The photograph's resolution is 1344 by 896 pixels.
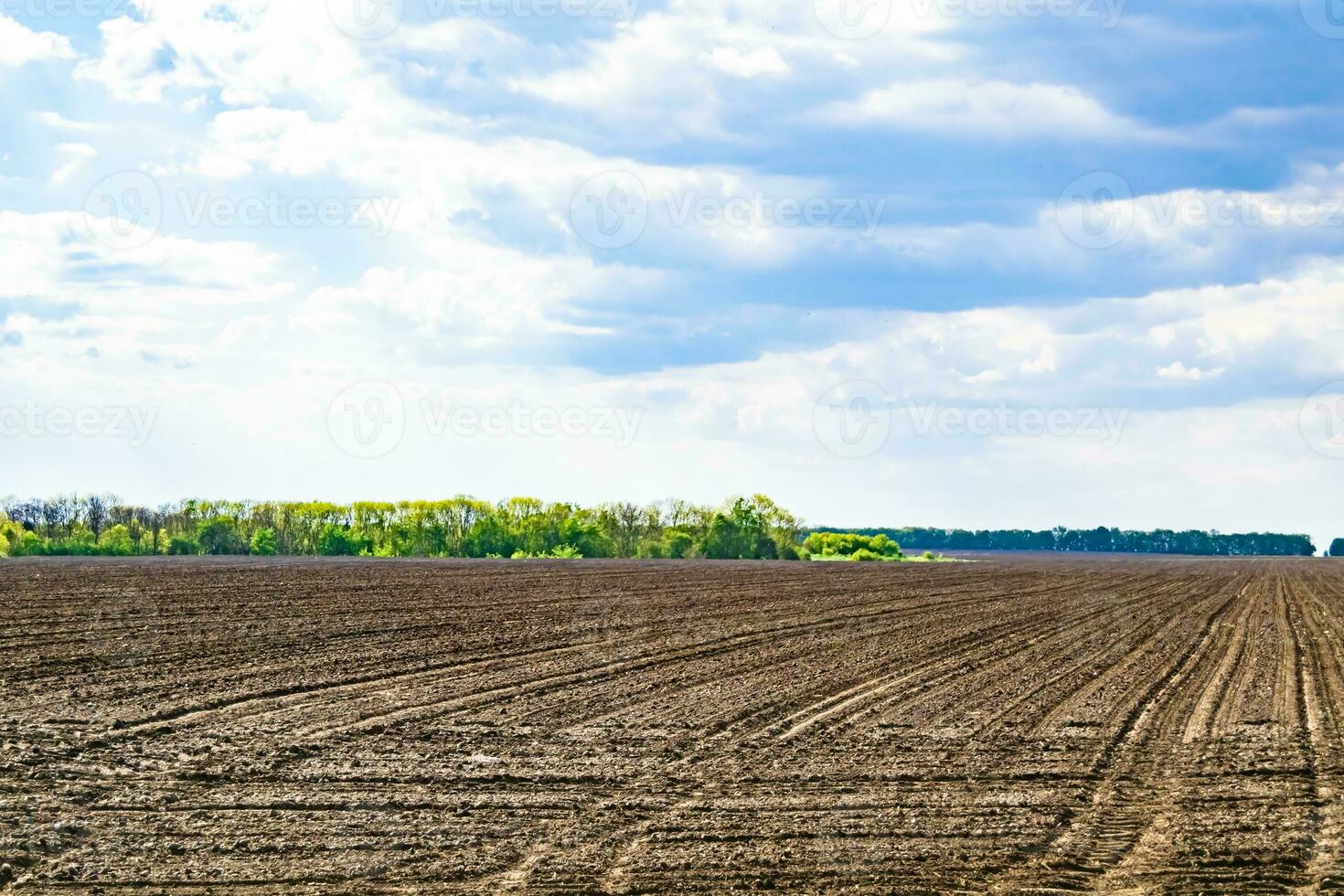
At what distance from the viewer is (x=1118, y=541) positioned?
7687 inches

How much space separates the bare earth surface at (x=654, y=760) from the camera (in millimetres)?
8070

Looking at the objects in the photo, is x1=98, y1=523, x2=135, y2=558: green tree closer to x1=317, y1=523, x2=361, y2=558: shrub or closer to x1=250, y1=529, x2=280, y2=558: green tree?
x1=250, y1=529, x2=280, y2=558: green tree

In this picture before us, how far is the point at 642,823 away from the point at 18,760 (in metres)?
6.11

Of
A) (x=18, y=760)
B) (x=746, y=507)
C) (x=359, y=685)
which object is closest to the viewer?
(x=18, y=760)

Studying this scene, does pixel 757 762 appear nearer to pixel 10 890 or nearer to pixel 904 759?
pixel 904 759

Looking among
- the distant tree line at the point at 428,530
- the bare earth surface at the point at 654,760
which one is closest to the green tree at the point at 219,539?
the distant tree line at the point at 428,530

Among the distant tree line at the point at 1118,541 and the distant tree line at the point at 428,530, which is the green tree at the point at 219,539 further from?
the distant tree line at the point at 1118,541

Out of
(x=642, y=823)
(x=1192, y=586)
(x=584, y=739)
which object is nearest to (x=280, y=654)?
(x=584, y=739)

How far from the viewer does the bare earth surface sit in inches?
318

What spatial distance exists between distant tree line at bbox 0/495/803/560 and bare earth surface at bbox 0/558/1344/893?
2917 inches

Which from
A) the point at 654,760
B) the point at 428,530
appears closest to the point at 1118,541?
the point at 428,530

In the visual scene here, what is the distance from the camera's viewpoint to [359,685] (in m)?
15.7

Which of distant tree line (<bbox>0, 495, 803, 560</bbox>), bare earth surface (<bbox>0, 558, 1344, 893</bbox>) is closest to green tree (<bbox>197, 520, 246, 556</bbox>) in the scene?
distant tree line (<bbox>0, 495, 803, 560</bbox>)

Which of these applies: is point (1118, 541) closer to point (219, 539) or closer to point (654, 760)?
point (219, 539)
